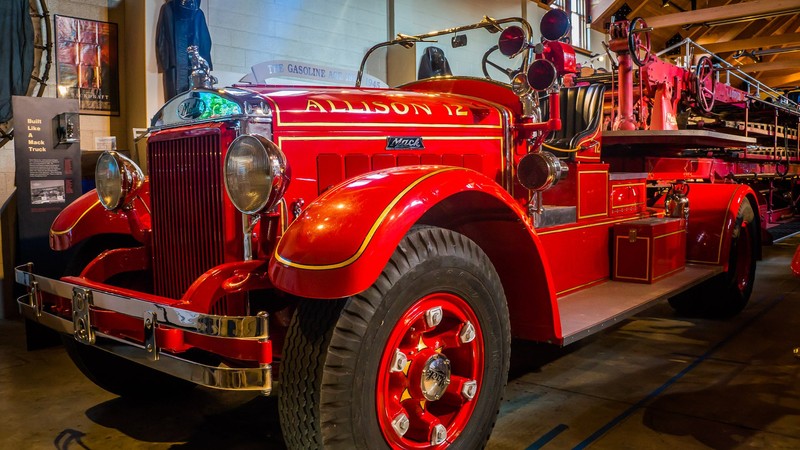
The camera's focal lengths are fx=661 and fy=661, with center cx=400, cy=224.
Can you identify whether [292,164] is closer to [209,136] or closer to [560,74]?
[209,136]

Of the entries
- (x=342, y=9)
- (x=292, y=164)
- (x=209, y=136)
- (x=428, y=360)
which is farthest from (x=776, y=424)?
(x=342, y=9)

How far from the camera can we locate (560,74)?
11.7ft

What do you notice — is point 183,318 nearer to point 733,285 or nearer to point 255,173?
point 255,173

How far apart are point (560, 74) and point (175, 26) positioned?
3703 millimetres

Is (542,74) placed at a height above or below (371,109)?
above

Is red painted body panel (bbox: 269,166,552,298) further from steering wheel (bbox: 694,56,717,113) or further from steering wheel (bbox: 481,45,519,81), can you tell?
steering wheel (bbox: 694,56,717,113)

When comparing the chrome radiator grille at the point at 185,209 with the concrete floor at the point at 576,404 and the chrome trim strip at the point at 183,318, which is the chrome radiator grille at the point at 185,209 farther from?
the concrete floor at the point at 576,404

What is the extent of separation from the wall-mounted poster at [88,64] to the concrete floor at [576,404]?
236cm

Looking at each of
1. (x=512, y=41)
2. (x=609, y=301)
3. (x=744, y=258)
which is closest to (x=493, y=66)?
(x=512, y=41)

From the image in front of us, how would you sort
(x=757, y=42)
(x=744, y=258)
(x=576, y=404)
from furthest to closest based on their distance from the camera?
(x=757, y=42) → (x=744, y=258) → (x=576, y=404)

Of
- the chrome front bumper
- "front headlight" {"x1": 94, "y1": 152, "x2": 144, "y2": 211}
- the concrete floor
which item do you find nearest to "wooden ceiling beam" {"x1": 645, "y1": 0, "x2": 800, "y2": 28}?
the concrete floor

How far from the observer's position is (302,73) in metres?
7.06

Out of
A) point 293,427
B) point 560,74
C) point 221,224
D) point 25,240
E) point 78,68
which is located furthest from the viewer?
point 78,68

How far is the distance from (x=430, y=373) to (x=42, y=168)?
142 inches
